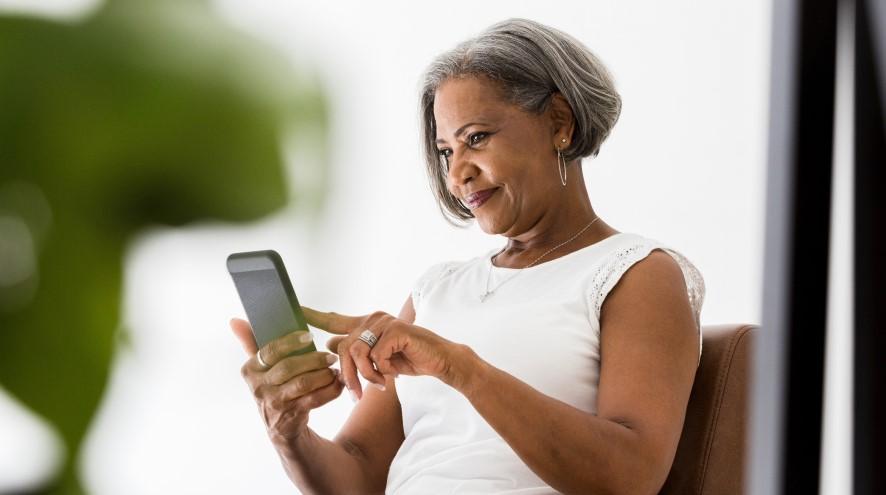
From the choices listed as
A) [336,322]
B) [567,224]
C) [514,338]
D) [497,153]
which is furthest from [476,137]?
[336,322]

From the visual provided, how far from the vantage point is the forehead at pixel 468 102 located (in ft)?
4.36

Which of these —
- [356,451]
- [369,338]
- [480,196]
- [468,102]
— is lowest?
[356,451]

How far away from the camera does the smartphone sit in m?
1.03

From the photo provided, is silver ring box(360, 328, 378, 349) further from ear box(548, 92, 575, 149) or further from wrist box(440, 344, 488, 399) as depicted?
ear box(548, 92, 575, 149)

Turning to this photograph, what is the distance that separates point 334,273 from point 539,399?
0.84 meters

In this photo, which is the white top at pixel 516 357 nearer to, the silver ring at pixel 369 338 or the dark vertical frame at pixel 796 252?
the silver ring at pixel 369 338

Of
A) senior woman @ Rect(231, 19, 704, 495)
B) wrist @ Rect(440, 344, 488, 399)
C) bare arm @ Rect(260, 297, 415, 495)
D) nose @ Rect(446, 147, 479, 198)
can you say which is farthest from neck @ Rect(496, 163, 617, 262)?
wrist @ Rect(440, 344, 488, 399)

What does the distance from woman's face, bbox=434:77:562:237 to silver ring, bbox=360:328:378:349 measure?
1.38ft

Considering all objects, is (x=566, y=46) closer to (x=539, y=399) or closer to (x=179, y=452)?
(x=539, y=399)

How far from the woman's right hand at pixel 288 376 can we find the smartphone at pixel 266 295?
13 millimetres

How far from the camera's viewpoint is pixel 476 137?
1346 millimetres

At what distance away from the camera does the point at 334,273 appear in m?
0.22

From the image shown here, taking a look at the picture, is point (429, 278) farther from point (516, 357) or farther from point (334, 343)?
point (334, 343)

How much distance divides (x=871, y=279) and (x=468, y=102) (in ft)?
3.86
